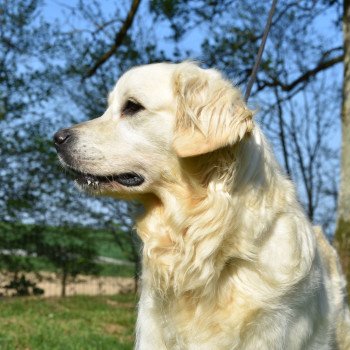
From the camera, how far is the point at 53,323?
27.6 ft

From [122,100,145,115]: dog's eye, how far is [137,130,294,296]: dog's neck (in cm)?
40

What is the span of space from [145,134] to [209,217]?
0.58m

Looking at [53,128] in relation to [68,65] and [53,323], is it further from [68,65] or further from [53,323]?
[53,323]

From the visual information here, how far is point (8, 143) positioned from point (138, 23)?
3773 mm

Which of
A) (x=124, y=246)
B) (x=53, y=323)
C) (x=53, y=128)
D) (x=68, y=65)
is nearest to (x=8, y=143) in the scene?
(x=53, y=128)

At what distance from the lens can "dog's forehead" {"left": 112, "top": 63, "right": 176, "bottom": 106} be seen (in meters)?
3.66

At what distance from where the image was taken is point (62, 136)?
11.9 ft

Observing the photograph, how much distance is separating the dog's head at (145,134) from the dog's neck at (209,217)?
14 centimetres

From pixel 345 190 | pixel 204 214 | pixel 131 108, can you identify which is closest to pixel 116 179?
pixel 131 108

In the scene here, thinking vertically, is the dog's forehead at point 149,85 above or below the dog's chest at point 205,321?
above

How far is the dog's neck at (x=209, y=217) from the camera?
3428 millimetres

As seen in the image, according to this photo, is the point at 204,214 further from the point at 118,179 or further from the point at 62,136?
the point at 62,136

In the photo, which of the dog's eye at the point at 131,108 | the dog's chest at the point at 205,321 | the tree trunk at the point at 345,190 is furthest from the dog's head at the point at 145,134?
the tree trunk at the point at 345,190

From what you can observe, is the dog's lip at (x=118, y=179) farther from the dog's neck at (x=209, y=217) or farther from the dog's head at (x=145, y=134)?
the dog's neck at (x=209, y=217)
